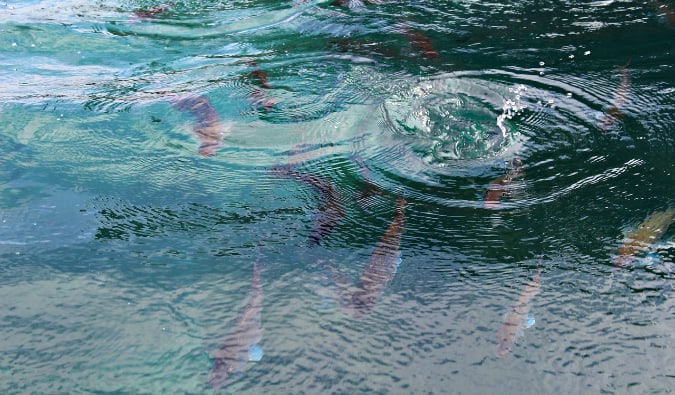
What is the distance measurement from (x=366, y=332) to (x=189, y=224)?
1.36 m

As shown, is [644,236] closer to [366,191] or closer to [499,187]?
[499,187]

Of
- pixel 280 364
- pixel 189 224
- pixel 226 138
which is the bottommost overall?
pixel 280 364

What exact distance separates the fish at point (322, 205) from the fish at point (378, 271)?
1.09ft

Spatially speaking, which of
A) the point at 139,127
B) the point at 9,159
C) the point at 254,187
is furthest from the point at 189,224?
the point at 9,159

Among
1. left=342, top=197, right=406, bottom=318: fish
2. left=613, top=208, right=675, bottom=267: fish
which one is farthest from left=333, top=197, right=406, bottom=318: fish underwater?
left=613, top=208, right=675, bottom=267: fish

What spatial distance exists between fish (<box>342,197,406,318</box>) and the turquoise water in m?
0.02

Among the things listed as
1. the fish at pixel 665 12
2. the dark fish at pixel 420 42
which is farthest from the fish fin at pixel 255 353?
the fish at pixel 665 12

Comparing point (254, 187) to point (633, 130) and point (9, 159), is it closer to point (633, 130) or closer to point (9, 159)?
Result: point (9, 159)

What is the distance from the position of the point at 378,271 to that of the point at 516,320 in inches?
30.7

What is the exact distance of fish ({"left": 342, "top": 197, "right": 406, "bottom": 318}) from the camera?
3.36 meters

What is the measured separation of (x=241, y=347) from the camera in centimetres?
313

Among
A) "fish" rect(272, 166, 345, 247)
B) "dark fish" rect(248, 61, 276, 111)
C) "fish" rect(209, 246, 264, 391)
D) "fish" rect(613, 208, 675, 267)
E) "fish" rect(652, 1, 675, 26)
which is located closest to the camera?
"fish" rect(209, 246, 264, 391)

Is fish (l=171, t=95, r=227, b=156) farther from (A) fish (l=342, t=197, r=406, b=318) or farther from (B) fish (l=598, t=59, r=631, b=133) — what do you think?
(B) fish (l=598, t=59, r=631, b=133)

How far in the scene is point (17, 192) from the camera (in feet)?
13.8
